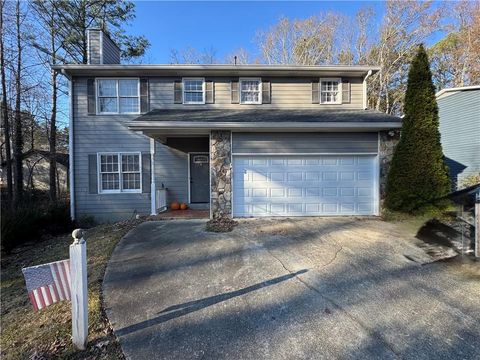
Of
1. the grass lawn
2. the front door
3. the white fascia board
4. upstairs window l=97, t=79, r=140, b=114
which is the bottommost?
the grass lawn

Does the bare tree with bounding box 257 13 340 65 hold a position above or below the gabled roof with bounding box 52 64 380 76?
above

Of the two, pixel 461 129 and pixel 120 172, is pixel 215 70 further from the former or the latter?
pixel 461 129

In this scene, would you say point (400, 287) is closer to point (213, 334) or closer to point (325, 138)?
point (213, 334)

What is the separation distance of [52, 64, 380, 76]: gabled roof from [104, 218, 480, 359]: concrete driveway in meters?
6.60

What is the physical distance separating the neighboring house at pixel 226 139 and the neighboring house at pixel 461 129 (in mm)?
5102

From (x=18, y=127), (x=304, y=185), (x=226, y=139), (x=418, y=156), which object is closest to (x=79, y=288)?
(x=226, y=139)

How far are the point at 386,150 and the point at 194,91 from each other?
701cm

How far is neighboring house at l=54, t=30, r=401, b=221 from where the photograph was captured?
8.38 m

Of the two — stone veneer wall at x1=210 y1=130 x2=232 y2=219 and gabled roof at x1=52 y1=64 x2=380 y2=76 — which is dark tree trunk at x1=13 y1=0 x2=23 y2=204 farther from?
stone veneer wall at x1=210 y1=130 x2=232 y2=219

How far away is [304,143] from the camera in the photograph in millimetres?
8492

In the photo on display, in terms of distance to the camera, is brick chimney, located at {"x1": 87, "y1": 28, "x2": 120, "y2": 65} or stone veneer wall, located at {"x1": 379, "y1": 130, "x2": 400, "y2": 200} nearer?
stone veneer wall, located at {"x1": 379, "y1": 130, "x2": 400, "y2": 200}

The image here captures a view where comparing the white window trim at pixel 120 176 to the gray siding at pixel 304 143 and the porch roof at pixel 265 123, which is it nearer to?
the porch roof at pixel 265 123

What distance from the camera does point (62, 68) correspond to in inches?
379

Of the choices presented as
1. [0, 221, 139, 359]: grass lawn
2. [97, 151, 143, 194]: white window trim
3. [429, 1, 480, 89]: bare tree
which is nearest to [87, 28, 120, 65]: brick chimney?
[97, 151, 143, 194]: white window trim
